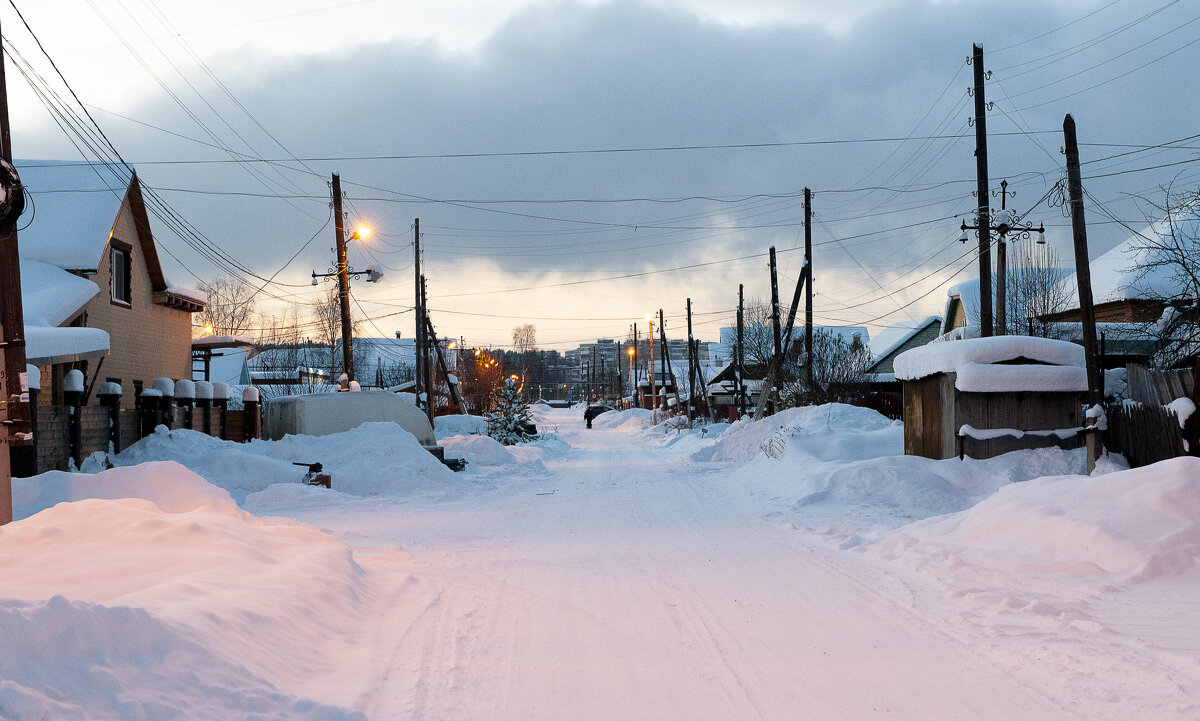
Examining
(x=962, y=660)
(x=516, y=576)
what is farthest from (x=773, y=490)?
(x=962, y=660)

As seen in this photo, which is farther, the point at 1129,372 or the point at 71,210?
the point at 71,210

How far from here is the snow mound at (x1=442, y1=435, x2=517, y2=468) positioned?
2784 cm

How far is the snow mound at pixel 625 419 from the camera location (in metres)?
74.7

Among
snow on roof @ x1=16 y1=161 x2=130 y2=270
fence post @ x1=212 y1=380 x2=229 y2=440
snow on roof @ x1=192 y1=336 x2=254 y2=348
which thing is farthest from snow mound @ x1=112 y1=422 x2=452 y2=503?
snow on roof @ x1=192 y1=336 x2=254 y2=348

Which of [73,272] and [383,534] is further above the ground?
[73,272]

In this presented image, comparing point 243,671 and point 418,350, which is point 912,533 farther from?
point 418,350

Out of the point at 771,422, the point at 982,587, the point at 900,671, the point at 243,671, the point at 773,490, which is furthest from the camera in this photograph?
the point at 771,422

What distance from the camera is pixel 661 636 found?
21.1ft

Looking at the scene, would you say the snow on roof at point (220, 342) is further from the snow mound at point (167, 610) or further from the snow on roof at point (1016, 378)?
the snow on roof at point (1016, 378)

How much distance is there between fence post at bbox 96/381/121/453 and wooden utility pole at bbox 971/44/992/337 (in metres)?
18.3

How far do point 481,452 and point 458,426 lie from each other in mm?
14312

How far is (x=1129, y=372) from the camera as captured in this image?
15.2 m

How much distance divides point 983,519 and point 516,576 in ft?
17.0

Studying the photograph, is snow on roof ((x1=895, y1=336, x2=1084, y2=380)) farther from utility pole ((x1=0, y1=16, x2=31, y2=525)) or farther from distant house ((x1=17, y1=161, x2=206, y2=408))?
distant house ((x1=17, y1=161, x2=206, y2=408))
